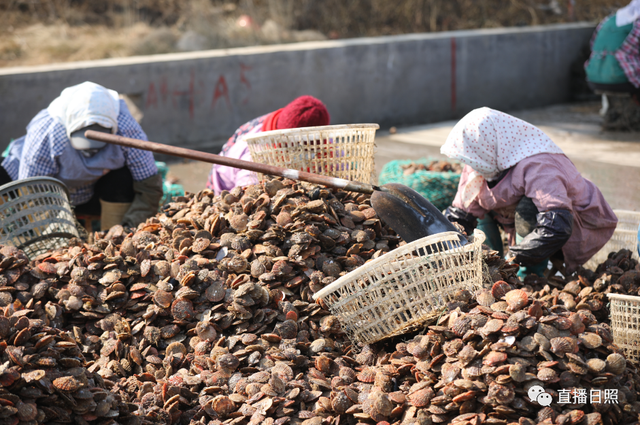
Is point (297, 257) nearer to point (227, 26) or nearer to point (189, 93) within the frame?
point (189, 93)

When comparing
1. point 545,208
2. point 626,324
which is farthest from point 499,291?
point 545,208

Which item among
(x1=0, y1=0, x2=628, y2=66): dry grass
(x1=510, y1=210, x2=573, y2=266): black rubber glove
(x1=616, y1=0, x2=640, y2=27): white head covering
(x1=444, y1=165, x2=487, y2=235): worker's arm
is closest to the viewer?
(x1=510, y1=210, x2=573, y2=266): black rubber glove

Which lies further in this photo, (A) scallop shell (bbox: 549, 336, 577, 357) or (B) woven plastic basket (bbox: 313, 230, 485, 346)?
(B) woven plastic basket (bbox: 313, 230, 485, 346)

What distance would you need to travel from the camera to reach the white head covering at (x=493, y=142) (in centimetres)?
258

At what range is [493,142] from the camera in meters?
2.60

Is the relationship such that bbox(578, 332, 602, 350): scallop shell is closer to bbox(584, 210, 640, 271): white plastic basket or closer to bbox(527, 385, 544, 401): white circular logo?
bbox(527, 385, 544, 401): white circular logo

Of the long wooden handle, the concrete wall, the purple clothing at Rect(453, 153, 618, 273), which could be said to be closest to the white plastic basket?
the purple clothing at Rect(453, 153, 618, 273)

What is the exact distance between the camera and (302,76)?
6.36m

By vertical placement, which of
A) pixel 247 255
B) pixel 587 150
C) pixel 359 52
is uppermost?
pixel 359 52

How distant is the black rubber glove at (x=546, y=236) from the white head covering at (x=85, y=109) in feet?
7.39

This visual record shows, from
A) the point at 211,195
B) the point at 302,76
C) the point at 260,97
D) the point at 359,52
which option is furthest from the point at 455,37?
the point at 211,195

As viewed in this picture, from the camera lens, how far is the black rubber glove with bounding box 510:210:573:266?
246cm

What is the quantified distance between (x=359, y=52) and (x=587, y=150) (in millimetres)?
2676

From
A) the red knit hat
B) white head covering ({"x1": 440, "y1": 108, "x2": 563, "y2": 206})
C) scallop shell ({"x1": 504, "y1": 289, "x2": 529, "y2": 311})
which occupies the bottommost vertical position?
scallop shell ({"x1": 504, "y1": 289, "x2": 529, "y2": 311})
